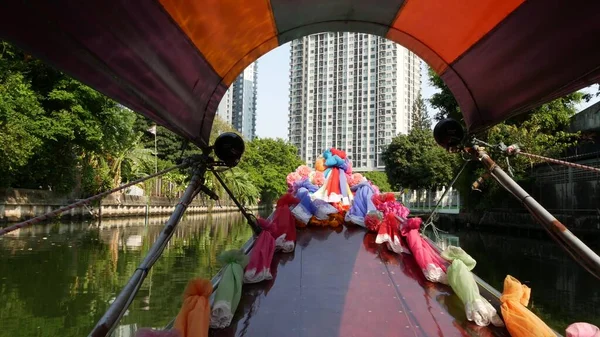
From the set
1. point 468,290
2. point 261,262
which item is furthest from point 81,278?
point 468,290

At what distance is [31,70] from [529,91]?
20596mm

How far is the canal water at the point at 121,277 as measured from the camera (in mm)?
6758

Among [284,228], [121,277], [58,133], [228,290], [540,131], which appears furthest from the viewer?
[58,133]

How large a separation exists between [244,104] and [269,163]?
190 feet

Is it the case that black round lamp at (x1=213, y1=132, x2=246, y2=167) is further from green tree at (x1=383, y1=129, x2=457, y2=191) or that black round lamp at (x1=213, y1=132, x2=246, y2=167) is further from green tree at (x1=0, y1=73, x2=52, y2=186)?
green tree at (x1=383, y1=129, x2=457, y2=191)

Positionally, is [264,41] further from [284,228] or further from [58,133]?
Answer: [58,133]

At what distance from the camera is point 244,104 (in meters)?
106

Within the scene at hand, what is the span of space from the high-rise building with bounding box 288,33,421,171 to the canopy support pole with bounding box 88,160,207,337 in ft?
200

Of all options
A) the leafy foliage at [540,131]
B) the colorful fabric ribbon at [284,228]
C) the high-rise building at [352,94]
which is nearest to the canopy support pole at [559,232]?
the colorful fabric ribbon at [284,228]

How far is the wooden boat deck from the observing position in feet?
9.18

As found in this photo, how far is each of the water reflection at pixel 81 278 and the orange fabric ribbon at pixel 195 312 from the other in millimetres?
4305

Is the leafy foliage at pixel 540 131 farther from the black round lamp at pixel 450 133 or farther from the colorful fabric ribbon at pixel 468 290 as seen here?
the black round lamp at pixel 450 133

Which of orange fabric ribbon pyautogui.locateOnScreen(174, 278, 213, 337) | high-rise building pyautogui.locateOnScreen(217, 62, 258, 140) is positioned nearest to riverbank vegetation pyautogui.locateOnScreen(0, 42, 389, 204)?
orange fabric ribbon pyautogui.locateOnScreen(174, 278, 213, 337)

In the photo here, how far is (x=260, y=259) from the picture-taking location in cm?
369
